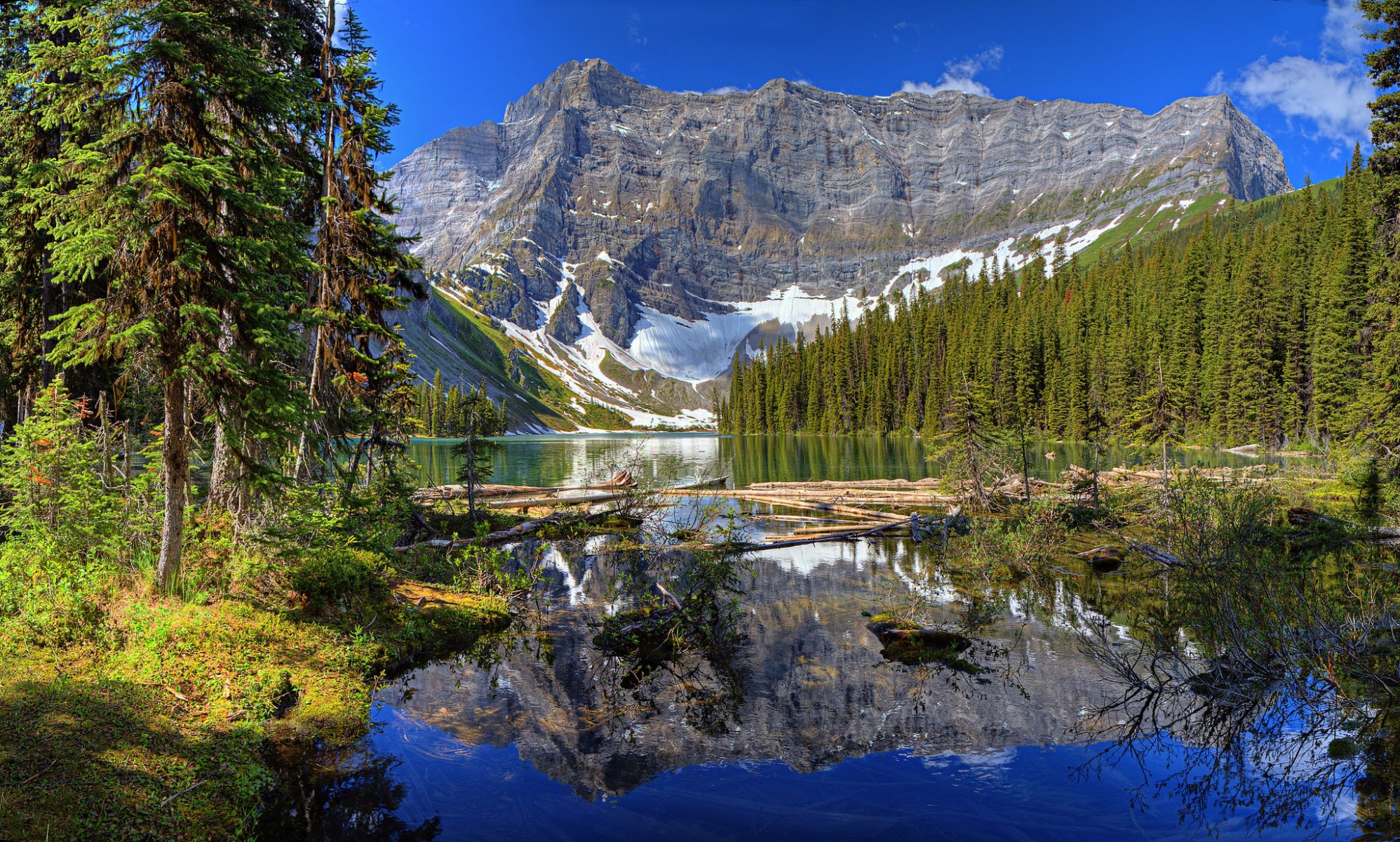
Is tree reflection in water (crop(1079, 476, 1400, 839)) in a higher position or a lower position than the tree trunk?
lower

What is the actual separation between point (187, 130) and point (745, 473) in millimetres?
40337

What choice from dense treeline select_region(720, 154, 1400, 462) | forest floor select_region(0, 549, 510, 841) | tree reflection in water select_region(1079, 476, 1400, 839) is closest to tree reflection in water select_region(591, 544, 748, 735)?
forest floor select_region(0, 549, 510, 841)

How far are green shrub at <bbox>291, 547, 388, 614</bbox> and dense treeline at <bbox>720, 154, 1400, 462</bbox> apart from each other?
17594 mm

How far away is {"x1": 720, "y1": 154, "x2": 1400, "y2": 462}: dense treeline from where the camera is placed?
107ft

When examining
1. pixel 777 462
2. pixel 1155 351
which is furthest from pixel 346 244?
pixel 1155 351

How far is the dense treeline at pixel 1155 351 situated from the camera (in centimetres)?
3269

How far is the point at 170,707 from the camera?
722 centimetres

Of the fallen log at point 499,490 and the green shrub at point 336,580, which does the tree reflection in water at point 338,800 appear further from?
the fallen log at point 499,490

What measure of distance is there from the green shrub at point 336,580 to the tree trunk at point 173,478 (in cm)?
166

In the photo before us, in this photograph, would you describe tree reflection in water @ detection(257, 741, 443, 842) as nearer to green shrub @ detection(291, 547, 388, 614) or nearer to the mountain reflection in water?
the mountain reflection in water

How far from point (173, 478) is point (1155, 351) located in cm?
9193

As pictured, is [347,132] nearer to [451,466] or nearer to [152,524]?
[152,524]

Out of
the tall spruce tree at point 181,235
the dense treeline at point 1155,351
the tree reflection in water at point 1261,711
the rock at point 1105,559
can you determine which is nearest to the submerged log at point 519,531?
the tall spruce tree at point 181,235

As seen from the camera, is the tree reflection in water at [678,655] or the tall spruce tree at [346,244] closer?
the tree reflection in water at [678,655]
